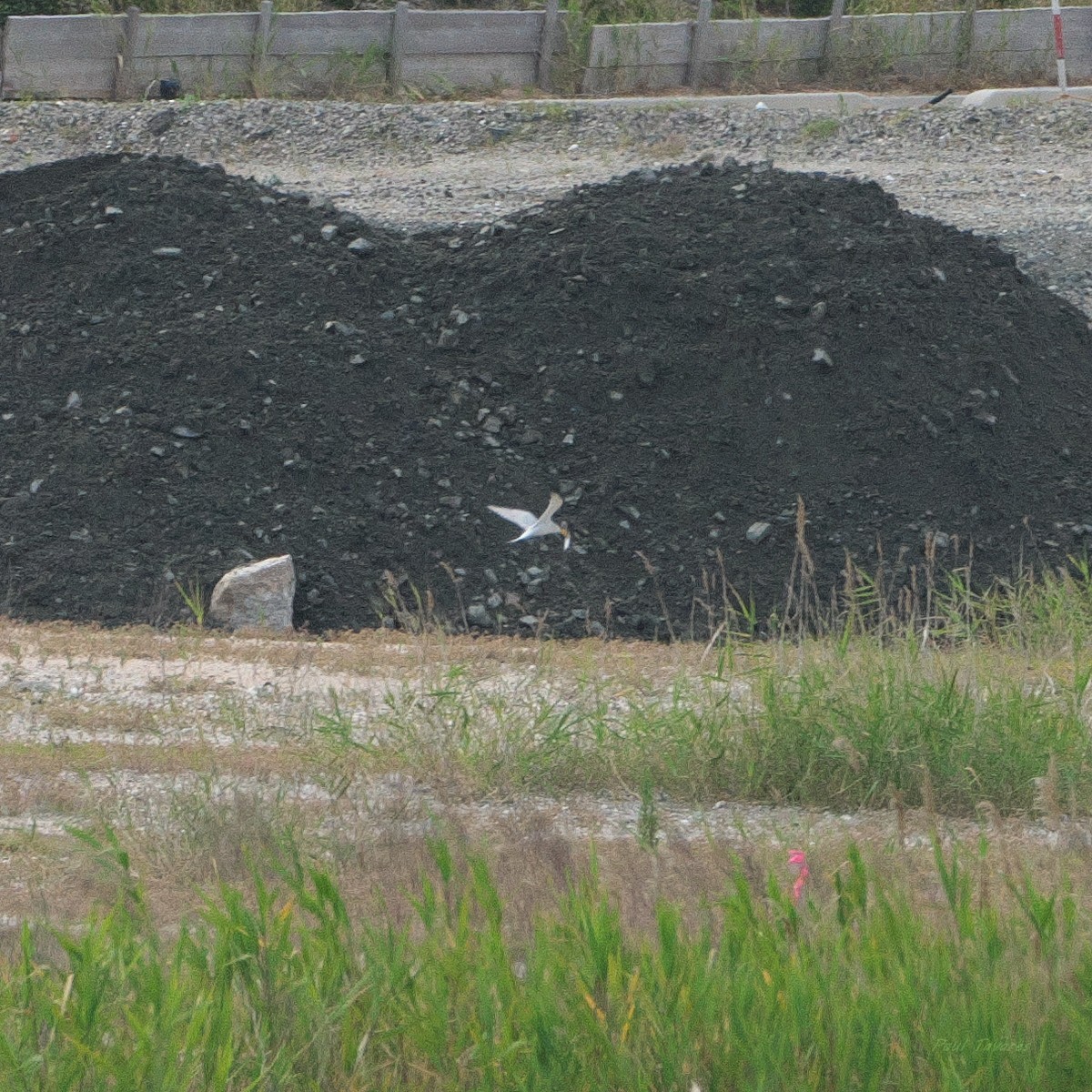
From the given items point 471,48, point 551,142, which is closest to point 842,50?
point 471,48

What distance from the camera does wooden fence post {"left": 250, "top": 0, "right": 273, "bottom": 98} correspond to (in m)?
16.1

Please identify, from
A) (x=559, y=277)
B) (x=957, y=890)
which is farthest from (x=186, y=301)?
(x=957, y=890)

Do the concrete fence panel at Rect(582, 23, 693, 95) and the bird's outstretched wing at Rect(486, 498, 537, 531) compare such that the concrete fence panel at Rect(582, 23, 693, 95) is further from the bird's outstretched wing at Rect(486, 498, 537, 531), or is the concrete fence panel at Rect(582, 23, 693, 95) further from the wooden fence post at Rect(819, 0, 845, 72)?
the bird's outstretched wing at Rect(486, 498, 537, 531)

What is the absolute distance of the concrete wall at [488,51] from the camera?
15.9 m

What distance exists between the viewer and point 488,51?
55.8 feet

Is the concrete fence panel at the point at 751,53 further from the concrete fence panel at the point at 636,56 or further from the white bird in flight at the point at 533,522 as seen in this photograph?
the white bird in flight at the point at 533,522

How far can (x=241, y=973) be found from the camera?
8.51ft

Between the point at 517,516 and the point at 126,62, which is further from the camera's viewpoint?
→ the point at 126,62

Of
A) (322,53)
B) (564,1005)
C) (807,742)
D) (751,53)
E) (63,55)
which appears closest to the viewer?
(564,1005)

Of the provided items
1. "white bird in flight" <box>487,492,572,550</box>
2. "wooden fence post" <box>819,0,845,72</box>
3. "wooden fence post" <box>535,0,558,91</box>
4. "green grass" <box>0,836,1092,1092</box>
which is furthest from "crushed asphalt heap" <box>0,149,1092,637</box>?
"wooden fence post" <box>819,0,845,72</box>

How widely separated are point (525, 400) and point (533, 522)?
3.40 feet

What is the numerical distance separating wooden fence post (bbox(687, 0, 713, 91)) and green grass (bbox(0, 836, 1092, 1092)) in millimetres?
15690

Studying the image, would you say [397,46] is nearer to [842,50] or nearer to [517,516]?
[842,50]

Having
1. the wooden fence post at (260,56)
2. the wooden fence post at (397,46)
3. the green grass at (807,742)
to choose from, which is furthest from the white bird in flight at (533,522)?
the wooden fence post at (397,46)
